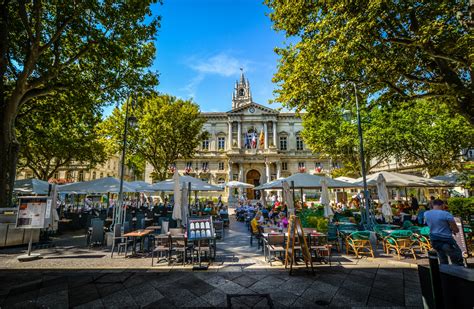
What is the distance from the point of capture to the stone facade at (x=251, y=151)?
131 ft

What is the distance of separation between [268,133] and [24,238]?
37.6m

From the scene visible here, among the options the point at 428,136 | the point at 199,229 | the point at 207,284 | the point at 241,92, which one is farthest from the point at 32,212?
the point at 241,92

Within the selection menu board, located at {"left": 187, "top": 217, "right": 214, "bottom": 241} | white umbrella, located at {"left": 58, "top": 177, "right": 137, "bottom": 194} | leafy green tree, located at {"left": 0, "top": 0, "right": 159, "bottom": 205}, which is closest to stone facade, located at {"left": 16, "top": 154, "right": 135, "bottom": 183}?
white umbrella, located at {"left": 58, "top": 177, "right": 137, "bottom": 194}

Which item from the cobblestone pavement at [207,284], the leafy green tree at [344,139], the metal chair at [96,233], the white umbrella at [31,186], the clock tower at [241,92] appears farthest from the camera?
the clock tower at [241,92]

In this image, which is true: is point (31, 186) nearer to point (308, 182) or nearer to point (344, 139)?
point (308, 182)

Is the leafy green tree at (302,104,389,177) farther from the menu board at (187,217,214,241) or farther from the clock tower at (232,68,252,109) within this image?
the clock tower at (232,68,252,109)

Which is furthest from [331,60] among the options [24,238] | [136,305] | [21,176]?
[21,176]

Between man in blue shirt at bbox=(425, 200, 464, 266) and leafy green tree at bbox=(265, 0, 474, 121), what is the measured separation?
466cm

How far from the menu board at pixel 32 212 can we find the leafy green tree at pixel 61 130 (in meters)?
6.85

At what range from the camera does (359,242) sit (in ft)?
25.1

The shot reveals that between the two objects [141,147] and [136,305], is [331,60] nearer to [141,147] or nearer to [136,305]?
[136,305]

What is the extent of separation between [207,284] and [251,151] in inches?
1403

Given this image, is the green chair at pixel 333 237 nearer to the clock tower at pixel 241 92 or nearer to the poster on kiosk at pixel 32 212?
the poster on kiosk at pixel 32 212

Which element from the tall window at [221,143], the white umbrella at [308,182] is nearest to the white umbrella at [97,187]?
the white umbrella at [308,182]
